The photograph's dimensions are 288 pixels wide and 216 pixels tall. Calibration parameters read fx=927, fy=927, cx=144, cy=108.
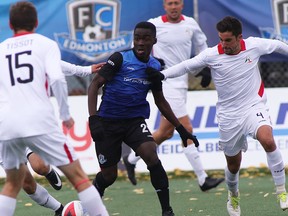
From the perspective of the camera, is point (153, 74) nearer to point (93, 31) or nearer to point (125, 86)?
point (125, 86)

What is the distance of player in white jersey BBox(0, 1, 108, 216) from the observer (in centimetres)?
675

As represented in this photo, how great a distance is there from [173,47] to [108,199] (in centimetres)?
Answer: 220

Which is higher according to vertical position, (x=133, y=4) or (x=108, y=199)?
(x=133, y=4)

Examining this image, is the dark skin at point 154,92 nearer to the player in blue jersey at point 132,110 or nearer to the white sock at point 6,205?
the player in blue jersey at point 132,110

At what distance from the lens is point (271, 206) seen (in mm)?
9711

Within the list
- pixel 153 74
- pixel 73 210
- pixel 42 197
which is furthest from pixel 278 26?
pixel 73 210

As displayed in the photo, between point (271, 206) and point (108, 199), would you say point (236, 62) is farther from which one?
point (108, 199)

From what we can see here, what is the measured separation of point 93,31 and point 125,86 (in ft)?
16.8

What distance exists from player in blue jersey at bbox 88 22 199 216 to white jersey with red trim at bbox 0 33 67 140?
4.80 ft

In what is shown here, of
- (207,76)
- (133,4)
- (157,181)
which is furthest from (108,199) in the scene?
(133,4)

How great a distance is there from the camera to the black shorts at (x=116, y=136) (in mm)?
8438

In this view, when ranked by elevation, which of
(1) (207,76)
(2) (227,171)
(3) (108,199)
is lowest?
(3) (108,199)

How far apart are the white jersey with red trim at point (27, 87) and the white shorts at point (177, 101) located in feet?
16.4

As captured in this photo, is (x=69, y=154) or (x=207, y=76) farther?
(x=207, y=76)
